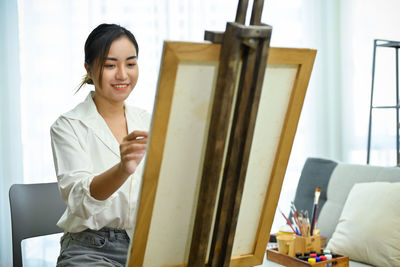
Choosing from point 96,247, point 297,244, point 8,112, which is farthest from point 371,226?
point 8,112

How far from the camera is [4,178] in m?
2.90

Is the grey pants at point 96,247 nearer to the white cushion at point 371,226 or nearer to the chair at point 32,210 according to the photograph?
the chair at point 32,210

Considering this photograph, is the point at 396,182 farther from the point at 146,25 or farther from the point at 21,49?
the point at 21,49

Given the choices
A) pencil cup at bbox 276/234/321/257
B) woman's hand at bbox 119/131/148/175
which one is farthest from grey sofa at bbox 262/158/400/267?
woman's hand at bbox 119/131/148/175

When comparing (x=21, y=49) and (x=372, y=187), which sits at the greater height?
(x=21, y=49)

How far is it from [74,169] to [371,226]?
132cm

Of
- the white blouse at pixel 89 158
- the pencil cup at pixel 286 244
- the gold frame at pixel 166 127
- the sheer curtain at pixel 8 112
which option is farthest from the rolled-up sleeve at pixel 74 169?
the sheer curtain at pixel 8 112

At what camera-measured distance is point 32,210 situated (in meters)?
1.96

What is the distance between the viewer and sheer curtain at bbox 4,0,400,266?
2.94 m

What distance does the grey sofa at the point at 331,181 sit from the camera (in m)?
2.38

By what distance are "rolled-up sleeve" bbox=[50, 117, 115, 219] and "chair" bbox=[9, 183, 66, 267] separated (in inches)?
24.5

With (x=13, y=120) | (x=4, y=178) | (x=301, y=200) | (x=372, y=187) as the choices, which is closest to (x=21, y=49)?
(x=13, y=120)

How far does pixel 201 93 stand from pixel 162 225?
0.92 feet

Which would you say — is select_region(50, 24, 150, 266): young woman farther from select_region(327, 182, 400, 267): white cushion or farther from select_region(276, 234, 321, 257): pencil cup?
select_region(327, 182, 400, 267): white cushion
